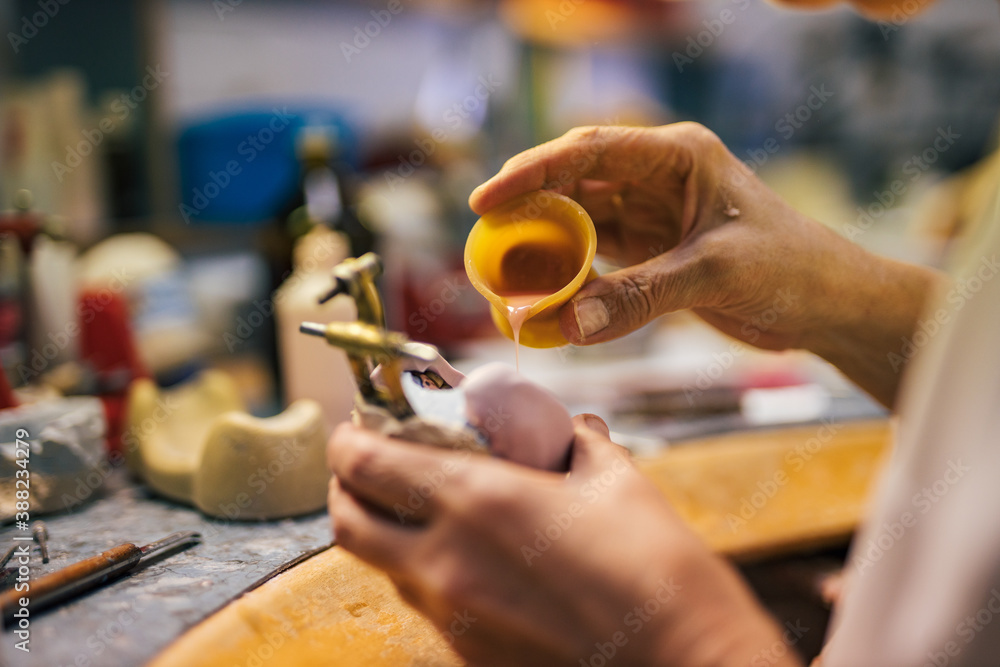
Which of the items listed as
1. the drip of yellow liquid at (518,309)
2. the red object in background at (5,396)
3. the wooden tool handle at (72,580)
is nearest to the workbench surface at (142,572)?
the wooden tool handle at (72,580)

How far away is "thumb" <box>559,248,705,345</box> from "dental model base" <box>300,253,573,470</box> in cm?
33

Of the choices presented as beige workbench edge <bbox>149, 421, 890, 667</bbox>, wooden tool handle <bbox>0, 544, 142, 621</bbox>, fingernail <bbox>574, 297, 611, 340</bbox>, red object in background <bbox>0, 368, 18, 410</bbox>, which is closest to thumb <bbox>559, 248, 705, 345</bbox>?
fingernail <bbox>574, 297, 611, 340</bbox>

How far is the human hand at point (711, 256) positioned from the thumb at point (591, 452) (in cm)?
29

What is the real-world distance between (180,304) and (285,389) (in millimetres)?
580

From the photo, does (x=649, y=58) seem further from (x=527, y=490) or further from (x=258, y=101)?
(x=527, y=490)

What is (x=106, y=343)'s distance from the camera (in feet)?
5.30

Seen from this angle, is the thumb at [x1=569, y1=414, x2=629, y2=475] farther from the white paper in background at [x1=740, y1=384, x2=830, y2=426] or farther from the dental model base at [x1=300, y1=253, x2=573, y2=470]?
the white paper in background at [x1=740, y1=384, x2=830, y2=426]

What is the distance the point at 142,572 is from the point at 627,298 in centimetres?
87

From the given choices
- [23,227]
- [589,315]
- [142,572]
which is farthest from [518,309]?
[23,227]

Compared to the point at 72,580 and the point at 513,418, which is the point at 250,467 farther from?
the point at 513,418

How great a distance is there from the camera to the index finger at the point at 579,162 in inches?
44.1

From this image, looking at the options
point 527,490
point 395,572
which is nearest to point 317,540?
point 395,572

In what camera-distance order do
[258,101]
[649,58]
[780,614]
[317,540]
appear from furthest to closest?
[649,58] < [258,101] < [780,614] < [317,540]

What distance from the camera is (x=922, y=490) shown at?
26.2 inches
